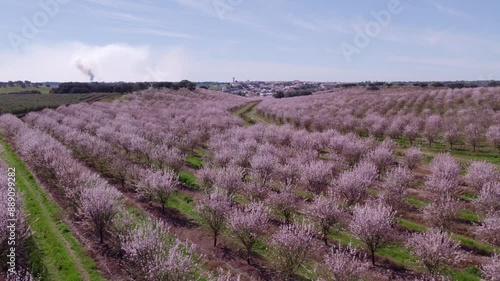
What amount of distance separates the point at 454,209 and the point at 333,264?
1298cm

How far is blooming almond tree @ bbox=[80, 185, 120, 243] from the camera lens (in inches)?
914

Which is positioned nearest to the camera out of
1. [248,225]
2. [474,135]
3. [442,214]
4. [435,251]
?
[435,251]

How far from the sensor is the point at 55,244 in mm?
24531

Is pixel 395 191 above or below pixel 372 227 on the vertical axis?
above

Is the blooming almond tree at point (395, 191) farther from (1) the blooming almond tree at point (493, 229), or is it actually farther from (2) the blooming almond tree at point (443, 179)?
(1) the blooming almond tree at point (493, 229)

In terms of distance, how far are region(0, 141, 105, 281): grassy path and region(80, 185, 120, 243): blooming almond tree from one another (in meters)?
2.24

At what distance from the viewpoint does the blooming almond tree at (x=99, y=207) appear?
23.2 metres

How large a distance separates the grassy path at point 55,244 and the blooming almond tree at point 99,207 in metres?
2.24

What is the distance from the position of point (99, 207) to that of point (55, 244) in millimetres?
5076

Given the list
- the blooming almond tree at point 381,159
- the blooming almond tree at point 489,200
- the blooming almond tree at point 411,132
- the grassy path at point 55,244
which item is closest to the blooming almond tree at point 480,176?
the blooming almond tree at point 489,200

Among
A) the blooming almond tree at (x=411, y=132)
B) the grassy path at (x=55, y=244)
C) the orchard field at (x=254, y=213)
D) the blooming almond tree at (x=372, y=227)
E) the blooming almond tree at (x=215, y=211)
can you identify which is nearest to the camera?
the orchard field at (x=254, y=213)

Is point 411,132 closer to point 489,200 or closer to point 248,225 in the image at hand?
point 489,200

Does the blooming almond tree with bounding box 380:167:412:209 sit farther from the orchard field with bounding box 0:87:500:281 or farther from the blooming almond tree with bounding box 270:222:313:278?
the blooming almond tree with bounding box 270:222:313:278

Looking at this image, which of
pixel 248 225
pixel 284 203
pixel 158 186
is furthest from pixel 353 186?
pixel 158 186
